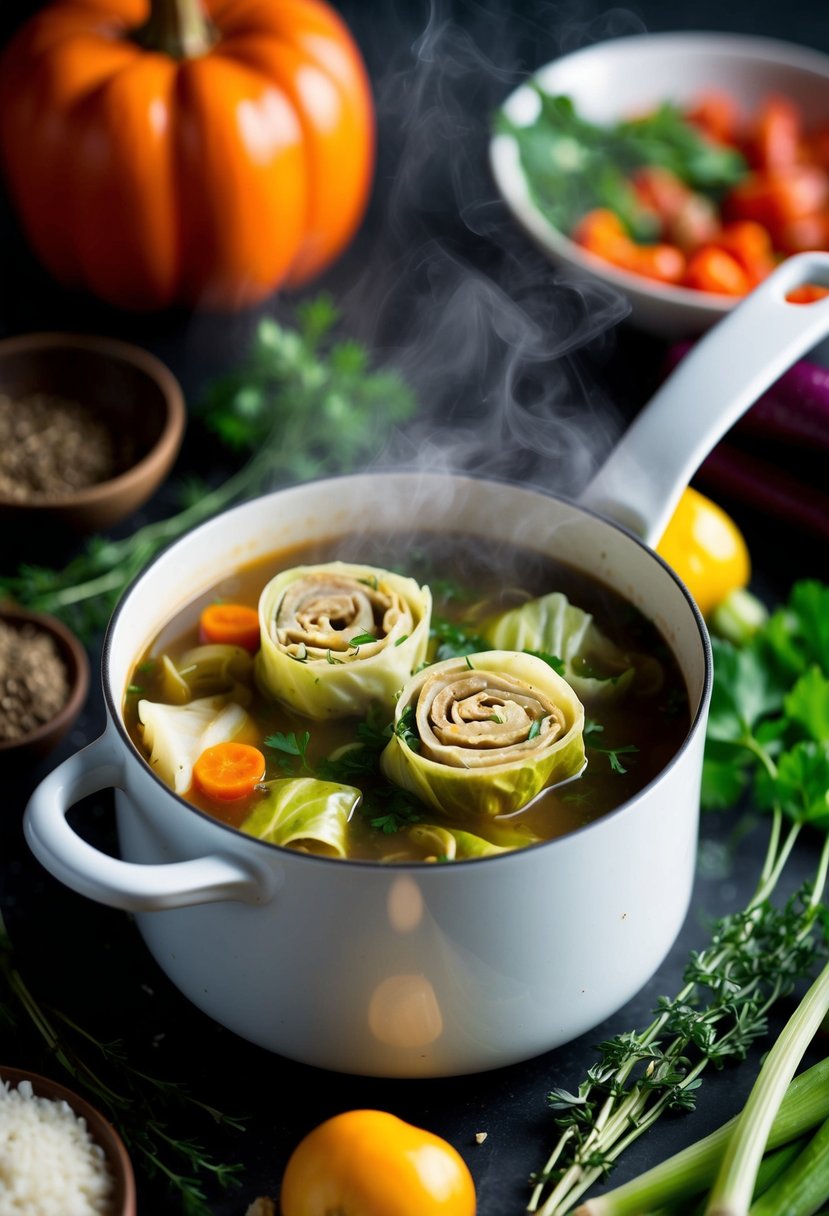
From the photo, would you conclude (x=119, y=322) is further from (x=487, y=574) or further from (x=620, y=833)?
(x=620, y=833)

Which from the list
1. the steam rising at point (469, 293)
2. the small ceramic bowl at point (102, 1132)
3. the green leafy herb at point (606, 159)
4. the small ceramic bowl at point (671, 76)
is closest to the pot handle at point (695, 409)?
the steam rising at point (469, 293)

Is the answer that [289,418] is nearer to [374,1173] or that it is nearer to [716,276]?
[716,276]

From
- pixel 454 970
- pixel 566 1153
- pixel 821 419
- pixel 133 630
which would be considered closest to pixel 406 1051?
pixel 454 970

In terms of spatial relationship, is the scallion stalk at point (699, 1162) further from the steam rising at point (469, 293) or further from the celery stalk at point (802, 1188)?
the steam rising at point (469, 293)

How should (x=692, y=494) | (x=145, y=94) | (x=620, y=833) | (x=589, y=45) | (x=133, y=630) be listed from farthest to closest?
1. (x=589, y=45)
2. (x=145, y=94)
3. (x=692, y=494)
4. (x=133, y=630)
5. (x=620, y=833)

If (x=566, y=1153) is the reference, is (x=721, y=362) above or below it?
above

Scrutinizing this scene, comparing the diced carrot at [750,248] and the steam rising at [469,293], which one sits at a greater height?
the diced carrot at [750,248]
